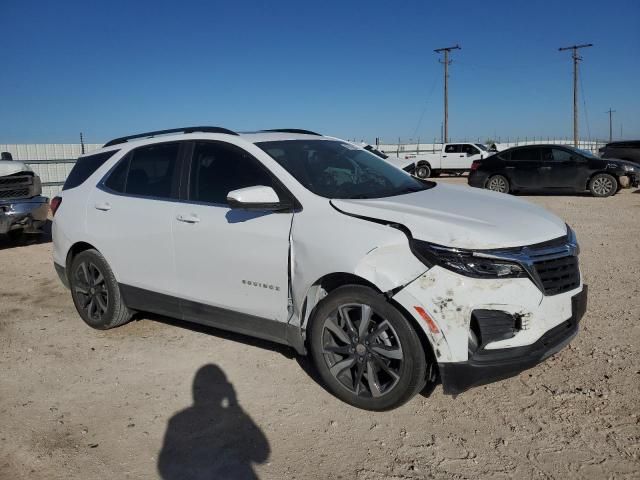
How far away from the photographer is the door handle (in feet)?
13.4

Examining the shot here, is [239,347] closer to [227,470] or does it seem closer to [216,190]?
[216,190]

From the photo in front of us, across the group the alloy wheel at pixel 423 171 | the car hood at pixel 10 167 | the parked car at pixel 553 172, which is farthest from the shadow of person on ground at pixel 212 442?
the alloy wheel at pixel 423 171

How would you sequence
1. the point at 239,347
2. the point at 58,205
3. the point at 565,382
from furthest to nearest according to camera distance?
1. the point at 58,205
2. the point at 239,347
3. the point at 565,382

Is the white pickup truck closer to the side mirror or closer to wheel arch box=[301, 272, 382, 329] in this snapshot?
the side mirror

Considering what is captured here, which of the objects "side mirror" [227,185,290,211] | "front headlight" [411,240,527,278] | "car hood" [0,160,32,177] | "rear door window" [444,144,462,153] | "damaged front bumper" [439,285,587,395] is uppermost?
"rear door window" [444,144,462,153]

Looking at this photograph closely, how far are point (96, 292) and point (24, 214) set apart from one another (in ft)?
14.4

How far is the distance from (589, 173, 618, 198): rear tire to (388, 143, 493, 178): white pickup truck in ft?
37.3

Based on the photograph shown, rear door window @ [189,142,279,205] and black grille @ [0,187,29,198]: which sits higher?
rear door window @ [189,142,279,205]

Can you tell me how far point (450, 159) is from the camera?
26.5 metres

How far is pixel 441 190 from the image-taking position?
13.9 feet

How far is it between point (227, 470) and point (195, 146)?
2503mm

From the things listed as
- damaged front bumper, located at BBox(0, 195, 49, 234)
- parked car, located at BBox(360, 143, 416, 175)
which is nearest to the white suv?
parked car, located at BBox(360, 143, 416, 175)

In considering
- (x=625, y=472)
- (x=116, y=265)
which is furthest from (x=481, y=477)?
(x=116, y=265)

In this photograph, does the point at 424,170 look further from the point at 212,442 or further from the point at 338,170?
the point at 212,442
